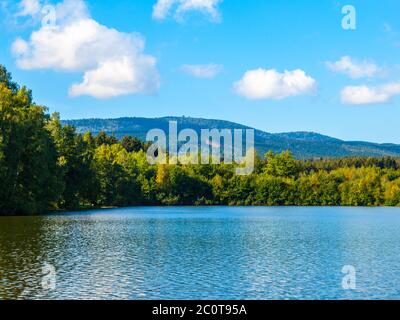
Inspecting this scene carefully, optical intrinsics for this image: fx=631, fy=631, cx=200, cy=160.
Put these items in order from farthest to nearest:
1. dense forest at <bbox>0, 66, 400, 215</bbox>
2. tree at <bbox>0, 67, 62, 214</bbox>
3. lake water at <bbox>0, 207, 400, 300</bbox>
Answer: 1. dense forest at <bbox>0, 66, 400, 215</bbox>
2. tree at <bbox>0, 67, 62, 214</bbox>
3. lake water at <bbox>0, 207, 400, 300</bbox>

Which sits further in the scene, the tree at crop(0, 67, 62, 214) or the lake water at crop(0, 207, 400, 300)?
the tree at crop(0, 67, 62, 214)

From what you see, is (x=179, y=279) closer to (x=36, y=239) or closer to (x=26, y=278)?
(x=26, y=278)

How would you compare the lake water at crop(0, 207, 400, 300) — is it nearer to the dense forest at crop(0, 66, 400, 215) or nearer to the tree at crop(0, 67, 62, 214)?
the tree at crop(0, 67, 62, 214)

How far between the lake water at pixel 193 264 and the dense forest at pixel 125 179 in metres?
25.7

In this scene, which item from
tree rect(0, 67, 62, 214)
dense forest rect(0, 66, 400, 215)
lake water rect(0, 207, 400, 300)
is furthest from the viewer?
dense forest rect(0, 66, 400, 215)

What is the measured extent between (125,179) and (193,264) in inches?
3799

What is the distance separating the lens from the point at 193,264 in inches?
1243

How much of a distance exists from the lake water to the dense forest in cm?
2570

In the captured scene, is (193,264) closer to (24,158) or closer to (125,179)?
(24,158)

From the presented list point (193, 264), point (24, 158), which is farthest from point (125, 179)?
point (193, 264)

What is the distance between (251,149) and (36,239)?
123 meters

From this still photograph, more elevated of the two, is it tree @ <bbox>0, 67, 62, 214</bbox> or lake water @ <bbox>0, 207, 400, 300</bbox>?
tree @ <bbox>0, 67, 62, 214</bbox>

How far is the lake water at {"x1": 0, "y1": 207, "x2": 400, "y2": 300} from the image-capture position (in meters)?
24.3

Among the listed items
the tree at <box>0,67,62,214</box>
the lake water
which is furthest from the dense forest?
the lake water
